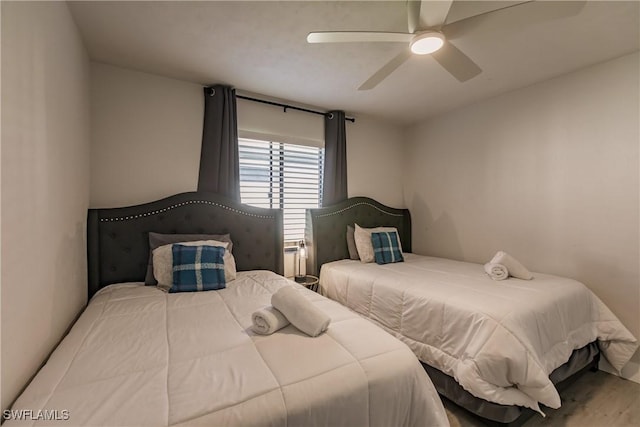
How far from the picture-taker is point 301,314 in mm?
1316

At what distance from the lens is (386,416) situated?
3.42 ft

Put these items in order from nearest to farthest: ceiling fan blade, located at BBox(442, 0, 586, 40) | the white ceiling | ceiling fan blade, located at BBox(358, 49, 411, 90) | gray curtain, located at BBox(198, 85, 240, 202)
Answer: ceiling fan blade, located at BBox(442, 0, 586, 40), the white ceiling, ceiling fan blade, located at BBox(358, 49, 411, 90), gray curtain, located at BBox(198, 85, 240, 202)

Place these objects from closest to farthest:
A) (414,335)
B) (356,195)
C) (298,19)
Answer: (298,19) → (414,335) → (356,195)

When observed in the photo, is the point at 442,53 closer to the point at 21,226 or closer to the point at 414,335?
the point at 414,335

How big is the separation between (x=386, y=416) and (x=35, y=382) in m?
1.25

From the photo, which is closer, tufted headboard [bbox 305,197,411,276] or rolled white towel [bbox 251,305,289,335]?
rolled white towel [bbox 251,305,289,335]

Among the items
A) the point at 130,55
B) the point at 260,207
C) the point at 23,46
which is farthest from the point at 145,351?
the point at 130,55

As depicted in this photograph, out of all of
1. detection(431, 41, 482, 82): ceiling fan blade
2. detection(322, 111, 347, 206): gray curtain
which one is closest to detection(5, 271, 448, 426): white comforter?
detection(431, 41, 482, 82): ceiling fan blade

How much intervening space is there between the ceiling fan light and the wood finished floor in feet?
7.58

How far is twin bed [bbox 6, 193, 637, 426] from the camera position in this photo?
889 mm

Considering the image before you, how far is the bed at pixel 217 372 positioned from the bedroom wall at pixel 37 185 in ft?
0.43

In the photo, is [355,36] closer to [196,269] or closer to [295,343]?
[295,343]

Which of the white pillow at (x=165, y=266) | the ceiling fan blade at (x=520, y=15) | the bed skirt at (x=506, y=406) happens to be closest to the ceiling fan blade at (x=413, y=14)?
the ceiling fan blade at (x=520, y=15)

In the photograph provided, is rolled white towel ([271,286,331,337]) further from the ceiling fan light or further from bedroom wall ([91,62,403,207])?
bedroom wall ([91,62,403,207])
